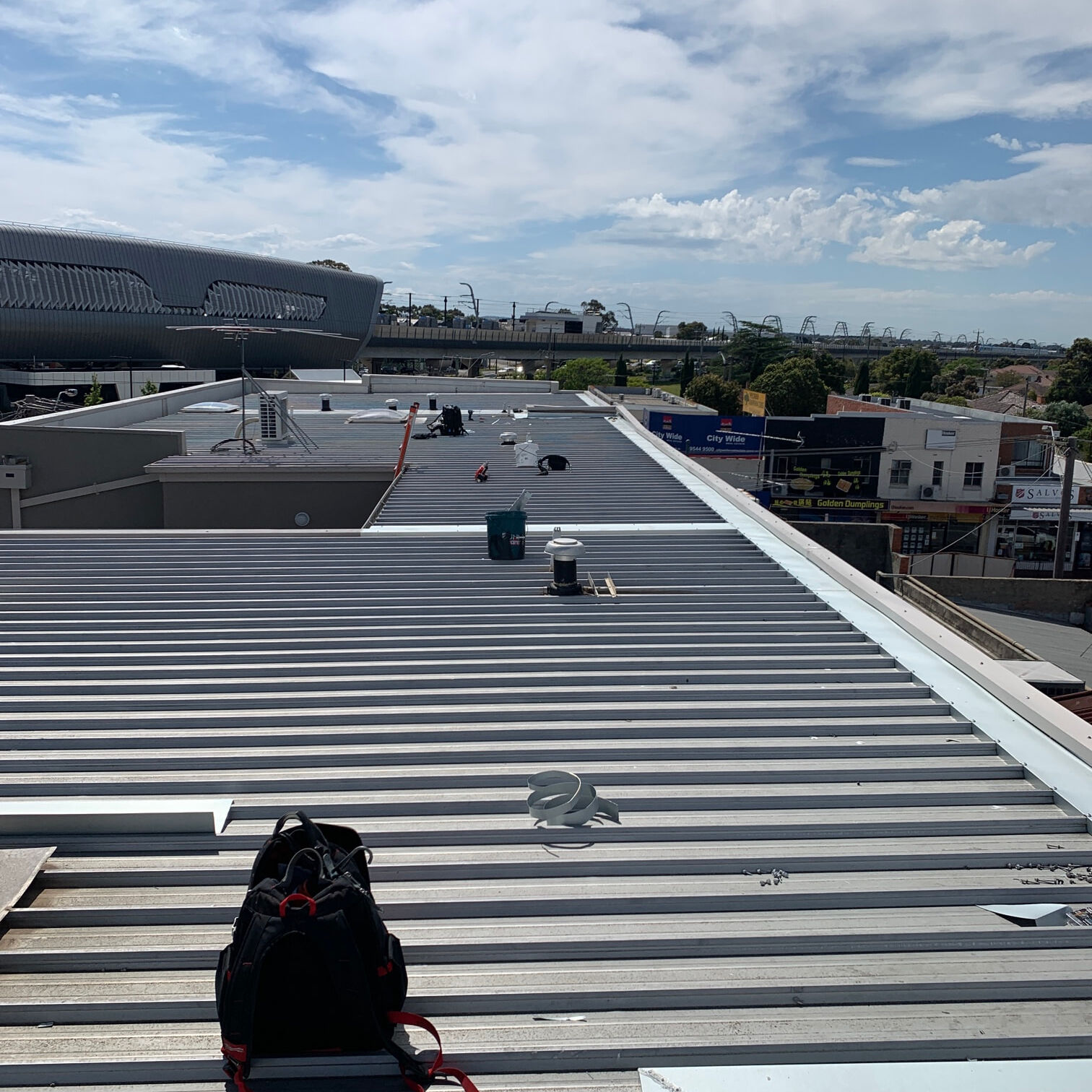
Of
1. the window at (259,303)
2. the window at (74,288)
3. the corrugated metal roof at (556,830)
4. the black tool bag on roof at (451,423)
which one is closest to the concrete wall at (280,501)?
the black tool bag on roof at (451,423)

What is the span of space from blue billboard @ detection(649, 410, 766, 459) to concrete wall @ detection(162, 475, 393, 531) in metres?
26.6

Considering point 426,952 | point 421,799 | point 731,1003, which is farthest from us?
point 421,799

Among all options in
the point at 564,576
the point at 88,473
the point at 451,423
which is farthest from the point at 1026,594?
the point at 88,473

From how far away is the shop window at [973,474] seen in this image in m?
43.9

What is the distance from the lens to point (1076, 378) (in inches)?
3332

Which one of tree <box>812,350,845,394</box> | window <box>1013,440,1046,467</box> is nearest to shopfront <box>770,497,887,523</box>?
window <box>1013,440,1046,467</box>

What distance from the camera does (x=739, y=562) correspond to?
984 cm

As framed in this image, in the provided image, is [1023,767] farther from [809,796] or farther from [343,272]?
[343,272]

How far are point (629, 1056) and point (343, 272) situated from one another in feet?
277

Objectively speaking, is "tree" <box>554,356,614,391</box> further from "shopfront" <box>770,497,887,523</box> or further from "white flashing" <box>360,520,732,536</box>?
"white flashing" <box>360,520,732,536</box>

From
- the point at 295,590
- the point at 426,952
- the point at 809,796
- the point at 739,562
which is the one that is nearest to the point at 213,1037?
the point at 426,952

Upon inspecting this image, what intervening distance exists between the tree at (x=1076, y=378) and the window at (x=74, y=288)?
71.1m

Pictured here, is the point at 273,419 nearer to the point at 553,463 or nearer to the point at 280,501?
the point at 280,501

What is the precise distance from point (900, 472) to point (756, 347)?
66009mm
